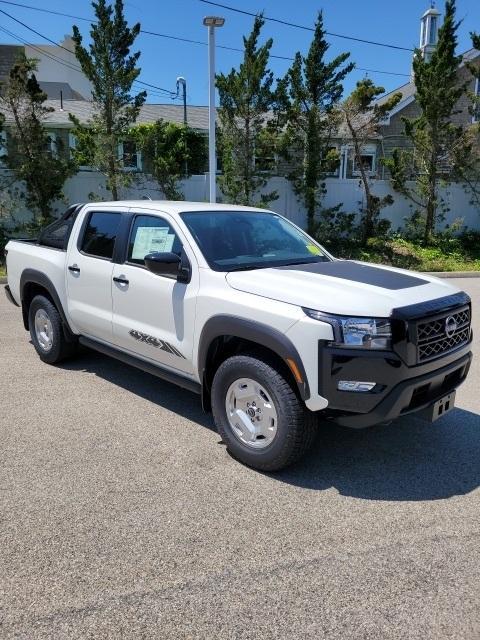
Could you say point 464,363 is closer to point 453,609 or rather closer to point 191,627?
point 453,609

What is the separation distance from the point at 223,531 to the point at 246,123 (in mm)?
13844

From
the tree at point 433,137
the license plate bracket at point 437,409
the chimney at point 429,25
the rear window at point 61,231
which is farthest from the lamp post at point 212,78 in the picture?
the chimney at point 429,25

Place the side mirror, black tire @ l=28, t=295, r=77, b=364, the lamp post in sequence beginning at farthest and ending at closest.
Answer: the lamp post → black tire @ l=28, t=295, r=77, b=364 → the side mirror

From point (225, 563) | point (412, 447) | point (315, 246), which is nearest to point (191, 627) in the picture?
point (225, 563)

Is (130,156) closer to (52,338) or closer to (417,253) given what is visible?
(417,253)

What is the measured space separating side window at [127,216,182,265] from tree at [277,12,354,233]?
1150cm

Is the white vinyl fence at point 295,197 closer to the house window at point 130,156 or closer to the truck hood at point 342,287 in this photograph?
the house window at point 130,156

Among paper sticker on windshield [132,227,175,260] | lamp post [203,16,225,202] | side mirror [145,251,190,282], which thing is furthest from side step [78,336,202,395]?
lamp post [203,16,225,202]

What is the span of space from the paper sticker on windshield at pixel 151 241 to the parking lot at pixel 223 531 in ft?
4.56

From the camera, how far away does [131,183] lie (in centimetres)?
1507

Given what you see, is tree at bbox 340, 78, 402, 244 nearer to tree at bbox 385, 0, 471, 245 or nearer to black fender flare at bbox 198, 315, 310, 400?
tree at bbox 385, 0, 471, 245

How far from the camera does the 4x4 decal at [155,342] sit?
4109mm

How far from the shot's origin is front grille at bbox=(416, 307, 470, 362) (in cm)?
332

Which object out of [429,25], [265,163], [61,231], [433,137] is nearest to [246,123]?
[265,163]
